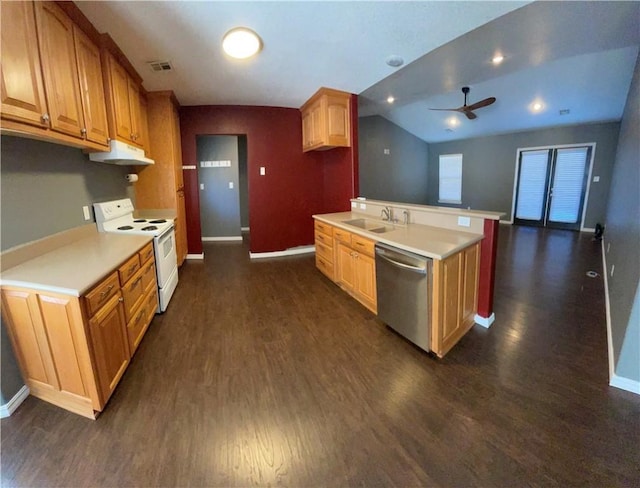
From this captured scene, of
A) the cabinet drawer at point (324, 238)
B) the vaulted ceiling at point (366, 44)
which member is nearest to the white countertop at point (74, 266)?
the vaulted ceiling at point (366, 44)

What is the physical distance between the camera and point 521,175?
7523mm

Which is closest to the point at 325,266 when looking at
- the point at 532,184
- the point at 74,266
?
the point at 74,266

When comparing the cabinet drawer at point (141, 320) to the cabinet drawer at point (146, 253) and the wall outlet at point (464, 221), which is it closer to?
the cabinet drawer at point (146, 253)

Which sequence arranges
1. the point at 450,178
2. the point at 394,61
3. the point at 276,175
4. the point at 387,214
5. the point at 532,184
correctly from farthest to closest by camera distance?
the point at 450,178, the point at 532,184, the point at 276,175, the point at 387,214, the point at 394,61

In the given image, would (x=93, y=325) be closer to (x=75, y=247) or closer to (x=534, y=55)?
(x=75, y=247)

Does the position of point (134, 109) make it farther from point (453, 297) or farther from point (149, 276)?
point (453, 297)

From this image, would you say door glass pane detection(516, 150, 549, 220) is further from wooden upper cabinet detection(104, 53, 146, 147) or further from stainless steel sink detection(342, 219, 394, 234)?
wooden upper cabinet detection(104, 53, 146, 147)

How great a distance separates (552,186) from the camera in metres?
7.05

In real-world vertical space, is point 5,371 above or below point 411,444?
above

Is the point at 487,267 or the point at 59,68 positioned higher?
the point at 59,68

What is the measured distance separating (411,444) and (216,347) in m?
1.63

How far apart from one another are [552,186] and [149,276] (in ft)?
29.2

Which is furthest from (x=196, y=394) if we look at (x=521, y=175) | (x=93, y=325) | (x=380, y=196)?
(x=521, y=175)

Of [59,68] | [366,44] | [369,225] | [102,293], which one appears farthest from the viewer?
[369,225]
